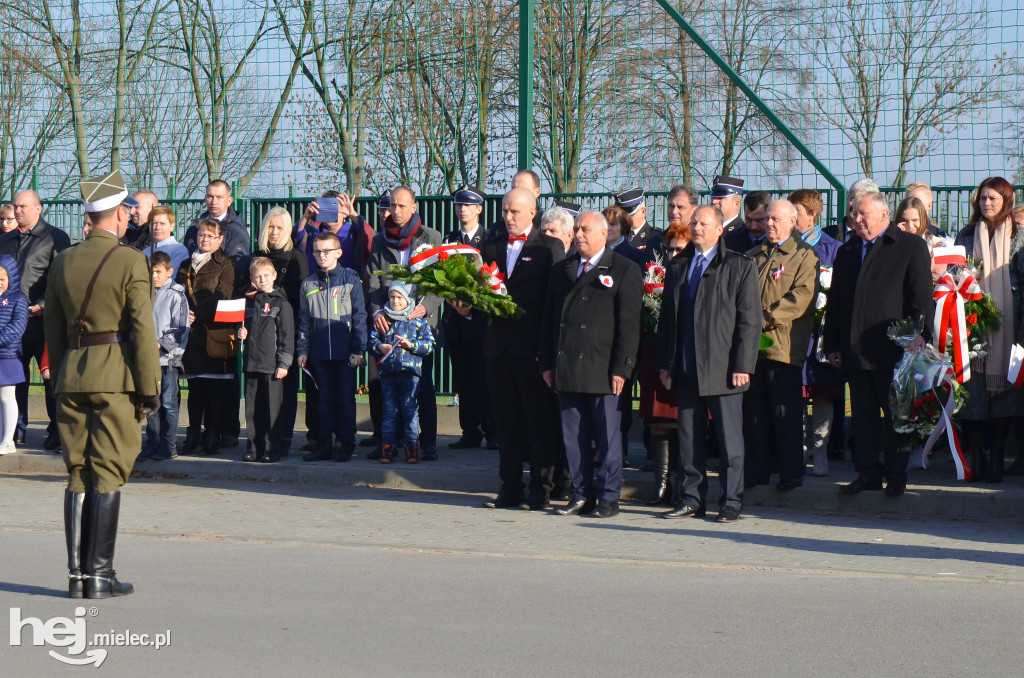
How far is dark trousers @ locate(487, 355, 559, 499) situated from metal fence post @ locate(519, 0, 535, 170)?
3534 millimetres

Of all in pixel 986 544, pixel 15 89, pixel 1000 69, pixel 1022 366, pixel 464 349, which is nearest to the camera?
pixel 986 544

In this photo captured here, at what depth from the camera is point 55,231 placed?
13336mm

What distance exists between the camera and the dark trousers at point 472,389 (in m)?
11.8

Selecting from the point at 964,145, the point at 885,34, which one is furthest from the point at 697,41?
the point at 964,145

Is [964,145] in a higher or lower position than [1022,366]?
higher

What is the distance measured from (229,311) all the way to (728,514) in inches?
195

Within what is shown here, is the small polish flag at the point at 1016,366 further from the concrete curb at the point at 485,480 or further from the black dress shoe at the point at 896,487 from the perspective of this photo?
the black dress shoe at the point at 896,487

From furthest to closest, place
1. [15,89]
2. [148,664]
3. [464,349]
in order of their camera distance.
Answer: [15,89] → [464,349] → [148,664]

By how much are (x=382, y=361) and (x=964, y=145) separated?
5.08 metres

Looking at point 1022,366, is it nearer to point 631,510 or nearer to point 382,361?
point 631,510

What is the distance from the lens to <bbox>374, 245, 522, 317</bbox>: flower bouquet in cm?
963

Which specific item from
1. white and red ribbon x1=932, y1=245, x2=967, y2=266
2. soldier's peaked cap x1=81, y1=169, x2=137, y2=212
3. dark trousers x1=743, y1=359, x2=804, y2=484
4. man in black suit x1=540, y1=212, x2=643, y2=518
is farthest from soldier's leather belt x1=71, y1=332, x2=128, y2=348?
white and red ribbon x1=932, y1=245, x2=967, y2=266

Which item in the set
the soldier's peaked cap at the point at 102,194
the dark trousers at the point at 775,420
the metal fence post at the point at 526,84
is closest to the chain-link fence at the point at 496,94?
the metal fence post at the point at 526,84

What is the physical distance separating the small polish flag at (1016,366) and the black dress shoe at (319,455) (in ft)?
18.1
